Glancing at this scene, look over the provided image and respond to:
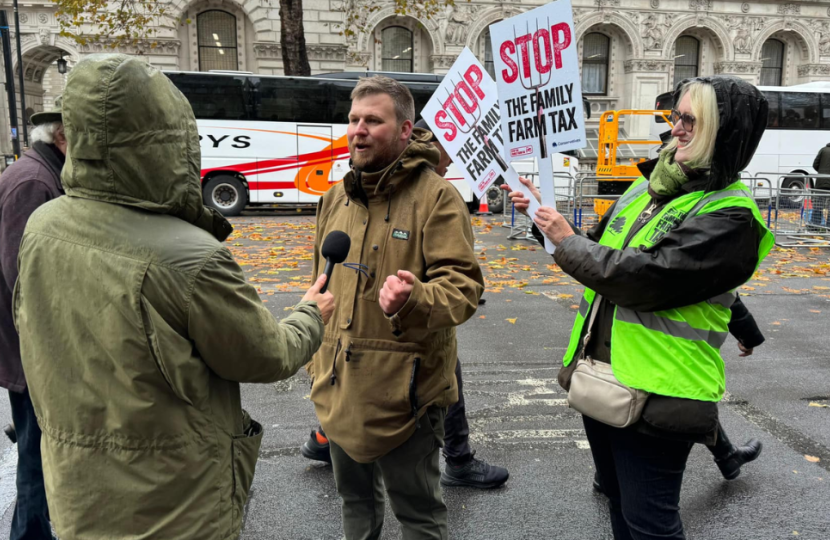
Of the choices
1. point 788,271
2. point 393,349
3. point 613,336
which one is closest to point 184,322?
point 393,349

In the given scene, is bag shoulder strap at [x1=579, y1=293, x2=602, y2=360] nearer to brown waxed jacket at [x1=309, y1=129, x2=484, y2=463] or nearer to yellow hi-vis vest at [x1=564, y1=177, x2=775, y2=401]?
yellow hi-vis vest at [x1=564, y1=177, x2=775, y2=401]

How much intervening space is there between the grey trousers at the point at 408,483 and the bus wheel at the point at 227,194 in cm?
1520

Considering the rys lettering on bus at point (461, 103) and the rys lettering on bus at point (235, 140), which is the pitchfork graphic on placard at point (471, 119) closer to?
the rys lettering on bus at point (461, 103)

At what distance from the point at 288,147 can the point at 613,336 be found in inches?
635

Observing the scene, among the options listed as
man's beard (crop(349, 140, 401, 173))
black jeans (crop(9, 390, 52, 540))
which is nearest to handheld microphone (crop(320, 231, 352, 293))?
man's beard (crop(349, 140, 401, 173))

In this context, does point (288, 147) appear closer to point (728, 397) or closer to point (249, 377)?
point (728, 397)

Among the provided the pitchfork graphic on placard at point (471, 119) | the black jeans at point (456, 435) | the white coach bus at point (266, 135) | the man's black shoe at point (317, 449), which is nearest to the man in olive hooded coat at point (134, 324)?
the pitchfork graphic on placard at point (471, 119)

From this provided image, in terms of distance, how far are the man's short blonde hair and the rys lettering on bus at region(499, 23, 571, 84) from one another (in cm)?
40

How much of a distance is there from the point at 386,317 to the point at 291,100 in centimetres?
1620

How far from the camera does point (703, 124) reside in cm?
219

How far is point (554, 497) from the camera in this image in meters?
3.65

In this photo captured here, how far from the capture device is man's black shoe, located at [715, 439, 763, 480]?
12.2ft

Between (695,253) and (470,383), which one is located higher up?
(695,253)

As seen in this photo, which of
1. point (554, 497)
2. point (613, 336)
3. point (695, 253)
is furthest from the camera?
point (554, 497)
